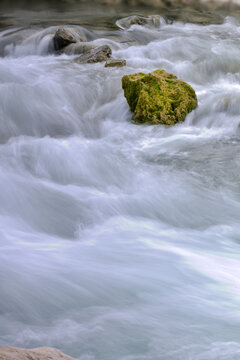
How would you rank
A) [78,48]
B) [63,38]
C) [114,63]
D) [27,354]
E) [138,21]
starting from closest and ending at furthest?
[27,354] < [114,63] < [78,48] < [63,38] < [138,21]

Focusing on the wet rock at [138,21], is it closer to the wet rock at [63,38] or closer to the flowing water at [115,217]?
the wet rock at [63,38]

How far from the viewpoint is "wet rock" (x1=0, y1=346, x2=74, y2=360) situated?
1.71 m

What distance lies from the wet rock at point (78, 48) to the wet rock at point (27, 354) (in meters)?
9.26

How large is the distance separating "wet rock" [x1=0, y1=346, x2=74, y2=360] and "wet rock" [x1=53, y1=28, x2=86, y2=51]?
9844 millimetres

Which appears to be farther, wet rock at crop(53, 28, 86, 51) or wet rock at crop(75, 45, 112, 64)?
wet rock at crop(53, 28, 86, 51)

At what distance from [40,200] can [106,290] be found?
6.15 feet

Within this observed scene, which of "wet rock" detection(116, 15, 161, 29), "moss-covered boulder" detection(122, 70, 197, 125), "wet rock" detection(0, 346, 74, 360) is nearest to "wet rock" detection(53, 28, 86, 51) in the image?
"wet rock" detection(116, 15, 161, 29)

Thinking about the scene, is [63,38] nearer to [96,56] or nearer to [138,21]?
[96,56]

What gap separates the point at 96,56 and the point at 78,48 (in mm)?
1118

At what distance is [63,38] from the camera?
1048 centimetres

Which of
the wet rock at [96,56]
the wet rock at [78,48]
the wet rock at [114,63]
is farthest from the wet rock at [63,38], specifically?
the wet rock at [114,63]

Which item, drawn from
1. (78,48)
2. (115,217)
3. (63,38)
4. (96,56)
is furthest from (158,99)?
(63,38)

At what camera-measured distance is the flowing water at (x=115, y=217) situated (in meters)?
2.49

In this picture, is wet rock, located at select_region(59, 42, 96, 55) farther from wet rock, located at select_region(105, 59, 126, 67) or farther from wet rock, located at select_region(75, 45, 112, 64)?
wet rock, located at select_region(105, 59, 126, 67)
